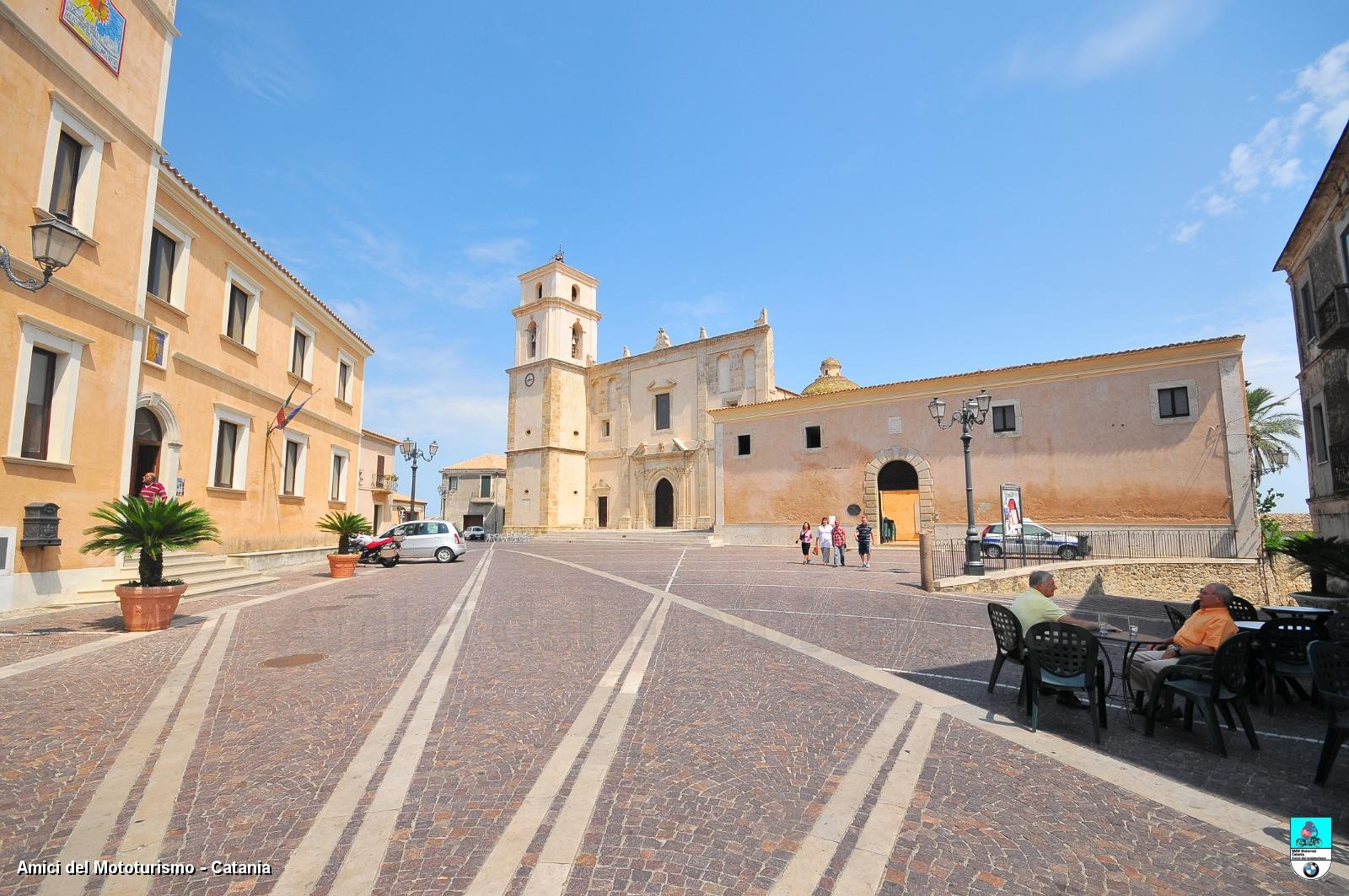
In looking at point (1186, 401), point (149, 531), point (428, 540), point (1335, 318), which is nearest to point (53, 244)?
point (149, 531)

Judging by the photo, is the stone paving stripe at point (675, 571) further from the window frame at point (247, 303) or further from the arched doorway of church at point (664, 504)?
the arched doorway of church at point (664, 504)

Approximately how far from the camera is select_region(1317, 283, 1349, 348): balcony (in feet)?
37.9

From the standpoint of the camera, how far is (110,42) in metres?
10.8

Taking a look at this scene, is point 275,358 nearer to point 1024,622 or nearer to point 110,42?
point 110,42

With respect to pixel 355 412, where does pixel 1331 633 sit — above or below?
below

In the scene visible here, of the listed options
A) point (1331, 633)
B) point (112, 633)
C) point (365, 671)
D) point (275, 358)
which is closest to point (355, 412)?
point (275, 358)

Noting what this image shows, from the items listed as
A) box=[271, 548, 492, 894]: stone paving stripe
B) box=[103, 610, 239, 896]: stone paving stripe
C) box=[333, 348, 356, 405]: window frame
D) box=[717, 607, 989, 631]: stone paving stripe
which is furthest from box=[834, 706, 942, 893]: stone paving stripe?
box=[333, 348, 356, 405]: window frame

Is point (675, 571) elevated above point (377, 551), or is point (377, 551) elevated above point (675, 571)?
point (377, 551)

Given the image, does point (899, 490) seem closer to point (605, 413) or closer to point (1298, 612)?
point (1298, 612)

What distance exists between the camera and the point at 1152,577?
15969 millimetres

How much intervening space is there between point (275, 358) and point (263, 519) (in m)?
4.19

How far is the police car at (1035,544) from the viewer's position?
20.2 m

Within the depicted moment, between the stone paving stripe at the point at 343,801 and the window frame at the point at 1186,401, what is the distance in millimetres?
23755

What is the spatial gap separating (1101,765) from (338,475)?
21.8m
